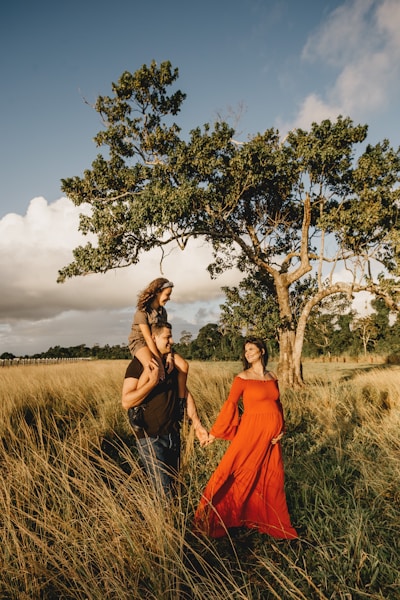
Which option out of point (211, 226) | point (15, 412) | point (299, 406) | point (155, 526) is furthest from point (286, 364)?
point (155, 526)

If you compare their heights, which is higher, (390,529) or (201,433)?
(201,433)

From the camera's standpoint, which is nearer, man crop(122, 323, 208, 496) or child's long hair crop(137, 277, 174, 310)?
man crop(122, 323, 208, 496)

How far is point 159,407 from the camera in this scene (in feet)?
9.76

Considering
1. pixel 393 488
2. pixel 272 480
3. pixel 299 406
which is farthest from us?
pixel 299 406

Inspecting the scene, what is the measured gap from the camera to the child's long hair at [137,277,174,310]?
5191 millimetres

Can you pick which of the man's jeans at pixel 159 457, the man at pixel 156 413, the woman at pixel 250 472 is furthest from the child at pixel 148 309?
the man's jeans at pixel 159 457

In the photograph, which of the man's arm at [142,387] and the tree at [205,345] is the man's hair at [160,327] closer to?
the man's arm at [142,387]

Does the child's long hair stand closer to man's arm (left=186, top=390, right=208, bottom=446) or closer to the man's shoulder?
man's arm (left=186, top=390, right=208, bottom=446)

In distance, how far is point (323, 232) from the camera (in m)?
12.1

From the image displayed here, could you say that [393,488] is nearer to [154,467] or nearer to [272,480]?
[272,480]

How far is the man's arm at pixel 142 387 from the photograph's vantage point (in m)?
2.83

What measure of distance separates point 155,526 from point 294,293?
41.0 ft

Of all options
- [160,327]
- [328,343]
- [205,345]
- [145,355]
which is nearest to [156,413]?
[145,355]

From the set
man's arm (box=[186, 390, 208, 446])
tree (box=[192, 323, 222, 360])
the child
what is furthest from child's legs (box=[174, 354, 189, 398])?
tree (box=[192, 323, 222, 360])
